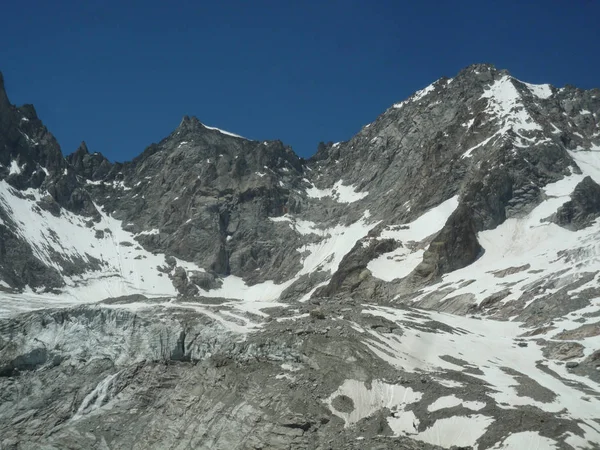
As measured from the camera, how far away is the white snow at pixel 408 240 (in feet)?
382

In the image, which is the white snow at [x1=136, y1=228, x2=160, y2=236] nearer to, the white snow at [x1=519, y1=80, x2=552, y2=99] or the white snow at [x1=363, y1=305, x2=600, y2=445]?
the white snow at [x1=519, y1=80, x2=552, y2=99]

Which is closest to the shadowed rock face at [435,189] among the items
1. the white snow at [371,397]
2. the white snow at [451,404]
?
the white snow at [371,397]

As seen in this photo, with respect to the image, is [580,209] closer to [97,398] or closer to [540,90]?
[540,90]

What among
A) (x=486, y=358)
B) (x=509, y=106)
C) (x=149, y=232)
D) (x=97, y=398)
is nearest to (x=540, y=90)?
(x=509, y=106)

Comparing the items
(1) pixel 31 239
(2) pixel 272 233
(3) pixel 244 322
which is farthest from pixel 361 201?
(3) pixel 244 322

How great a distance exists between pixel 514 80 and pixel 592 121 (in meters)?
22.9

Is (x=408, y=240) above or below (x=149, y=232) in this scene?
below

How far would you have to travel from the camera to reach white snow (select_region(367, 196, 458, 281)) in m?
116

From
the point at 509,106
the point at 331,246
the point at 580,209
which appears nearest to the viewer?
the point at 580,209

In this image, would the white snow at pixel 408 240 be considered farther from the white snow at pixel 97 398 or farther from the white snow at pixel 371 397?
the white snow at pixel 97 398

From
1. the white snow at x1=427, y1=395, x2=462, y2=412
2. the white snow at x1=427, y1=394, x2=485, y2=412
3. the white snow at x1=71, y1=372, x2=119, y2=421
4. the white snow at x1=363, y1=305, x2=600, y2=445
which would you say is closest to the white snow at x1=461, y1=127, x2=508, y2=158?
the white snow at x1=363, y1=305, x2=600, y2=445

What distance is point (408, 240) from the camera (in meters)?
128

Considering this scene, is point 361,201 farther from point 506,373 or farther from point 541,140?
point 506,373

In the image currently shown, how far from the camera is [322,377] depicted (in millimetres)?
49406
